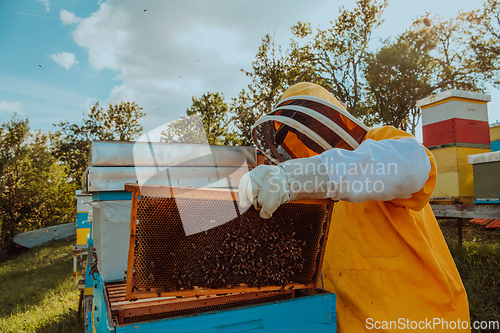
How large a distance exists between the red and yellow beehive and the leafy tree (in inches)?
757

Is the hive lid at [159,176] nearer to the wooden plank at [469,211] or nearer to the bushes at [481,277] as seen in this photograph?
the bushes at [481,277]

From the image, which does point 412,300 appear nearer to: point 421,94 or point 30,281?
point 30,281

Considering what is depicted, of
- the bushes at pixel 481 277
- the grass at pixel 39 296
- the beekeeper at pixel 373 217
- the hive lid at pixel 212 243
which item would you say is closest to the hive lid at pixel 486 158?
the bushes at pixel 481 277

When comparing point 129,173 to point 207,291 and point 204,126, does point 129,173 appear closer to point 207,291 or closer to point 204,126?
point 207,291

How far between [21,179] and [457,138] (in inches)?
812

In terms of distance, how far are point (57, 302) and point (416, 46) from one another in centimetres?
1471

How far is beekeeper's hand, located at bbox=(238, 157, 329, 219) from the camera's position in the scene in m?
1.16

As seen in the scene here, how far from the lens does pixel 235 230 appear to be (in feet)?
4.35

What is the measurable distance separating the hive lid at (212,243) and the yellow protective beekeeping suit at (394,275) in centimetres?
24

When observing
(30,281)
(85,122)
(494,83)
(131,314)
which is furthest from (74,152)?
(494,83)

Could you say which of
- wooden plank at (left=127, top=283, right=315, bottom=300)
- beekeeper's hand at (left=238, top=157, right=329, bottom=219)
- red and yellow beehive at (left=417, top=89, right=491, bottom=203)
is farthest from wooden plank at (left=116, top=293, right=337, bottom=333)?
red and yellow beehive at (left=417, top=89, right=491, bottom=203)

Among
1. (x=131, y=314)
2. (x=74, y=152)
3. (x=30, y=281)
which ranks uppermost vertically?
(x=74, y=152)

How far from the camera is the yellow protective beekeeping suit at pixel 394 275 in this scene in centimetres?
141

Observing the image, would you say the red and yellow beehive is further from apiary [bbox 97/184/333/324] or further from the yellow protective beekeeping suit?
apiary [bbox 97/184/333/324]
